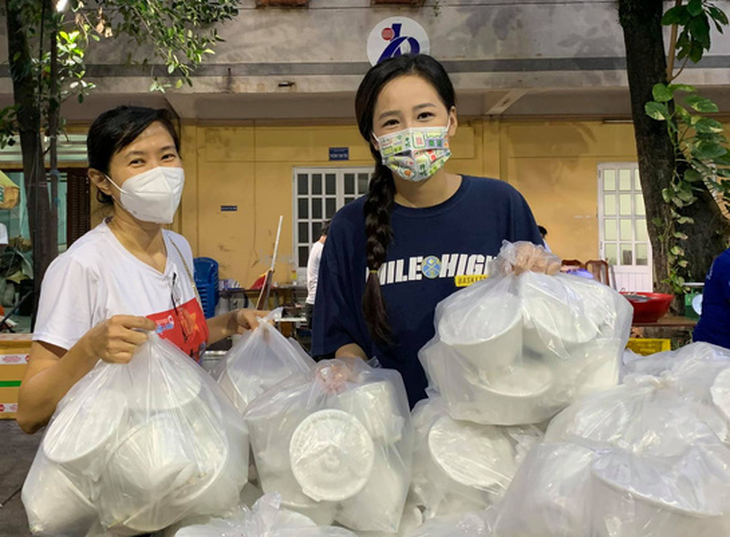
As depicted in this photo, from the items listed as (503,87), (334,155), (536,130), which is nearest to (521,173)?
(536,130)

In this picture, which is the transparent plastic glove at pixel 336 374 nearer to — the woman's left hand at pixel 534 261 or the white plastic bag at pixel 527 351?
the white plastic bag at pixel 527 351

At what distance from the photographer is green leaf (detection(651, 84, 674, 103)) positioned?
212 inches

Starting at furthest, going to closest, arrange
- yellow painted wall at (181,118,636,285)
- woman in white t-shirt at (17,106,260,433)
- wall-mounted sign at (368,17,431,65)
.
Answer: yellow painted wall at (181,118,636,285) < wall-mounted sign at (368,17,431,65) < woman in white t-shirt at (17,106,260,433)

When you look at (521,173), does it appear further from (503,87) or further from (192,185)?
(192,185)

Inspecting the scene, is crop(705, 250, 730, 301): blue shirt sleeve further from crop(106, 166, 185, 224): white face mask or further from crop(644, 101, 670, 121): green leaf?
crop(106, 166, 185, 224): white face mask

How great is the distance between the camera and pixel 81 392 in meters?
1.11

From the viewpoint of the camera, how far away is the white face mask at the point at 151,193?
5.14 ft

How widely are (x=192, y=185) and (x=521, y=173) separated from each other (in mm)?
5095

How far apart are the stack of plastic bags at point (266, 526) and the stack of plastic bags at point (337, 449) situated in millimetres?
48

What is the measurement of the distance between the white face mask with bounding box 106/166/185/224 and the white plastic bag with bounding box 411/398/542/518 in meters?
0.88

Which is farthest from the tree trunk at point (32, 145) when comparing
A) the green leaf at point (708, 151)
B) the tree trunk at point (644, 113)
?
the green leaf at point (708, 151)

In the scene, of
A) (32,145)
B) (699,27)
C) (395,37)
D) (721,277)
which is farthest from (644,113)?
(32,145)

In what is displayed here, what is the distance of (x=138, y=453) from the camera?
3.25ft

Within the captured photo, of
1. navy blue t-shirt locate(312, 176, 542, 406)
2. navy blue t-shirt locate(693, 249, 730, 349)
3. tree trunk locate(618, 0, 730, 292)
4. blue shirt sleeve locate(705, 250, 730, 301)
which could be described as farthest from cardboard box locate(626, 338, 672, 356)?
navy blue t-shirt locate(312, 176, 542, 406)
